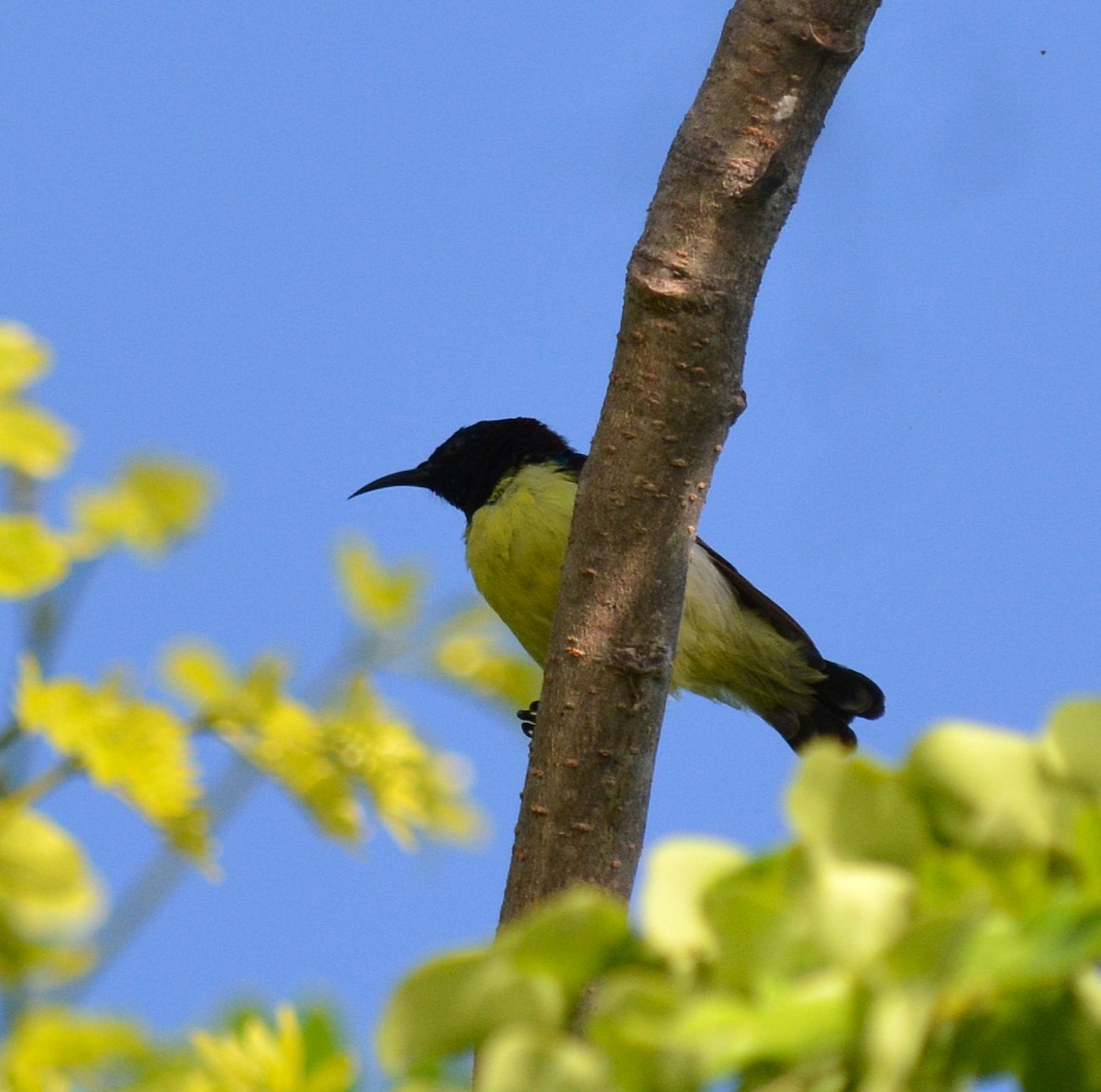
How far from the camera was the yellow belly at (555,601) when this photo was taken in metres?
4.98

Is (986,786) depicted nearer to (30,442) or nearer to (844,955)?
(844,955)

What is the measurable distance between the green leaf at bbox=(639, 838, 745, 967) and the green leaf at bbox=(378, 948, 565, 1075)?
0.20 ft

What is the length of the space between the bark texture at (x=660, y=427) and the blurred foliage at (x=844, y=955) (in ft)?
6.38

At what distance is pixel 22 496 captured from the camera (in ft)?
3.29

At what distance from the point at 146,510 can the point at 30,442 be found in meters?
0.32

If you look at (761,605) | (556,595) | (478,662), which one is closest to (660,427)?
(478,662)

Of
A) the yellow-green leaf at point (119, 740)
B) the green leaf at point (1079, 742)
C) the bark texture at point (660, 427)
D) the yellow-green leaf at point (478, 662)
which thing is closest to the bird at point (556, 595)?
the bark texture at point (660, 427)

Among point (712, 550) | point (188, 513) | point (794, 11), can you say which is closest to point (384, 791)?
point (188, 513)

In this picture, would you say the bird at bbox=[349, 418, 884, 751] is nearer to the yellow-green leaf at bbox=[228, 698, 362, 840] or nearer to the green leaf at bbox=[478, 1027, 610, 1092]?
the yellow-green leaf at bbox=[228, 698, 362, 840]

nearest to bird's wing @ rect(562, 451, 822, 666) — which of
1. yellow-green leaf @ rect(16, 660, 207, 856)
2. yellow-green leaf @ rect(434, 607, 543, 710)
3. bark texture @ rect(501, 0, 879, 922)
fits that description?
bark texture @ rect(501, 0, 879, 922)

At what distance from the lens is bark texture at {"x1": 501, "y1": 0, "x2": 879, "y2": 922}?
2.63 meters

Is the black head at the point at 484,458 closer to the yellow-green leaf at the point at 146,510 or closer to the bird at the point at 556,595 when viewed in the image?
the bird at the point at 556,595

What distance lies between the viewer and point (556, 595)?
490 cm

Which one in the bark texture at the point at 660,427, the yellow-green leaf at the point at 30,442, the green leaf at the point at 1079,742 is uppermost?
the bark texture at the point at 660,427
